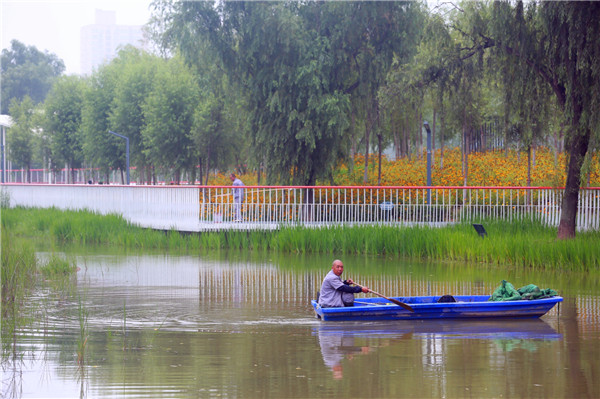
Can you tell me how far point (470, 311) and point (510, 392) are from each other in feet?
16.7

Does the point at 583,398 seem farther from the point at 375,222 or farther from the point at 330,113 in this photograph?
the point at 330,113

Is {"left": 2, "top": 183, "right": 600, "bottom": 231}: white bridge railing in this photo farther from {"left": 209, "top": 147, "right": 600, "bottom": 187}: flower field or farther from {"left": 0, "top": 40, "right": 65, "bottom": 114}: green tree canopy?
{"left": 0, "top": 40, "right": 65, "bottom": 114}: green tree canopy

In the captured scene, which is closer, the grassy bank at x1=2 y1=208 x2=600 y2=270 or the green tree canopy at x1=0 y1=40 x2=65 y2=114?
the grassy bank at x1=2 y1=208 x2=600 y2=270

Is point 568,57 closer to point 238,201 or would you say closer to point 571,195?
point 571,195

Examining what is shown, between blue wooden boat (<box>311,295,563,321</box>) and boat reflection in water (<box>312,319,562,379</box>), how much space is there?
11 cm

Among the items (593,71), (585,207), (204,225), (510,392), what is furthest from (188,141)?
(510,392)

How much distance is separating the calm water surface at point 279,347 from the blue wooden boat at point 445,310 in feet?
0.64

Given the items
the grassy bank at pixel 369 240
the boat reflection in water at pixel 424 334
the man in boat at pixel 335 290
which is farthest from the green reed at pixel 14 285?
the grassy bank at pixel 369 240

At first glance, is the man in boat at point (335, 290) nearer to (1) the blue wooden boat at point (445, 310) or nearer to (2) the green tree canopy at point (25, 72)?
(1) the blue wooden boat at point (445, 310)

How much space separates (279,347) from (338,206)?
16.7m

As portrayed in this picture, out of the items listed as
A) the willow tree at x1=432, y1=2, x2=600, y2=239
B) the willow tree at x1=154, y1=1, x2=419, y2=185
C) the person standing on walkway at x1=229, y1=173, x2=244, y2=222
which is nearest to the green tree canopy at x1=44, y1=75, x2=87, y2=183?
the willow tree at x1=154, y1=1, x2=419, y2=185

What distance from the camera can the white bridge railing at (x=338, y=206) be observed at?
25984 millimetres

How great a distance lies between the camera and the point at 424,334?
1303cm

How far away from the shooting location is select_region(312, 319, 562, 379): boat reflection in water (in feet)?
38.4
